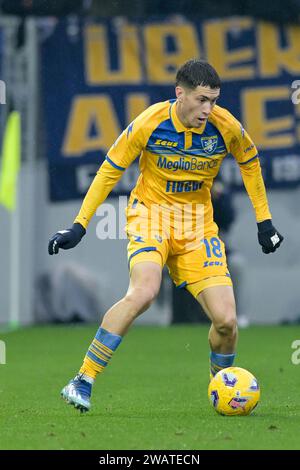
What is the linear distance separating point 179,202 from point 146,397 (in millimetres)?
1686

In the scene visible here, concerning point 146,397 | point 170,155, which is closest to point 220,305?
point 170,155

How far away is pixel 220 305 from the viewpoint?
774cm

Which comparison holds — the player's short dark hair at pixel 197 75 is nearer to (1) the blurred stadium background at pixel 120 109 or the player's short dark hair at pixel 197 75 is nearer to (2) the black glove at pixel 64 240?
(2) the black glove at pixel 64 240

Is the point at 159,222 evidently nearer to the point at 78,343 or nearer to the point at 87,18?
the point at 78,343

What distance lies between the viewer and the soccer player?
755 centimetres

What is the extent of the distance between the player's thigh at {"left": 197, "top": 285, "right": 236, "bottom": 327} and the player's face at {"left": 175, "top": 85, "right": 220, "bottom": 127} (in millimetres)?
1100

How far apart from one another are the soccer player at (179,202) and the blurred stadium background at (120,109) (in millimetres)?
9161

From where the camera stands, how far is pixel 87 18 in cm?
1747

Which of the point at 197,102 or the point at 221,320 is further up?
the point at 197,102

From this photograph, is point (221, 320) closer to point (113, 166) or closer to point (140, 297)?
point (140, 297)

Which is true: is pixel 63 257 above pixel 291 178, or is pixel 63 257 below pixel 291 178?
below

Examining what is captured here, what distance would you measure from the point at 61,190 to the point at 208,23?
129 inches

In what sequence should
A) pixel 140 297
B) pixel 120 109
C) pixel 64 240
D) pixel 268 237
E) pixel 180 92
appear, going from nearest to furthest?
pixel 140 297 < pixel 64 240 < pixel 180 92 < pixel 268 237 < pixel 120 109

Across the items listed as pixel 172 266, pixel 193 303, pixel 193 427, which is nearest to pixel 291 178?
pixel 193 303
